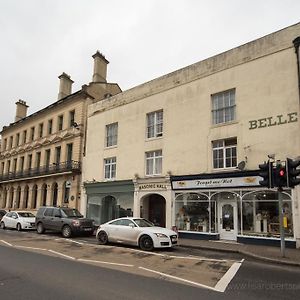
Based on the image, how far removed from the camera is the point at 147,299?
20.1 feet

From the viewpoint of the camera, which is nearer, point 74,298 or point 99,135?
point 74,298

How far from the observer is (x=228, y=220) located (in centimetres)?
1692

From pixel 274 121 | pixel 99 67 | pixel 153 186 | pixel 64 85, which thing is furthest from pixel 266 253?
pixel 64 85

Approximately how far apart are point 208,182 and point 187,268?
8.44 metres

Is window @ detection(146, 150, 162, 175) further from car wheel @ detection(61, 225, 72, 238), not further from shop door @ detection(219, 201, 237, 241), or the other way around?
car wheel @ detection(61, 225, 72, 238)

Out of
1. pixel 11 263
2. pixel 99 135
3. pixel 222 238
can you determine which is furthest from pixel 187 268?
pixel 99 135

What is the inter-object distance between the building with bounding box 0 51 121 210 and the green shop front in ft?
7.66

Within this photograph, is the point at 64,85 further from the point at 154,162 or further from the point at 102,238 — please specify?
the point at 102,238

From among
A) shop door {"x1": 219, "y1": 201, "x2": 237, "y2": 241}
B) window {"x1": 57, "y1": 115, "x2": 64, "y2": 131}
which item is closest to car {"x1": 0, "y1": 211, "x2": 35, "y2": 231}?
window {"x1": 57, "y1": 115, "x2": 64, "y2": 131}

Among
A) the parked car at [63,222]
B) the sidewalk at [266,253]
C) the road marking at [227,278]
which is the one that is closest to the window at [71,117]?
the parked car at [63,222]

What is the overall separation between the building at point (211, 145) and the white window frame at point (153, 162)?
7 centimetres

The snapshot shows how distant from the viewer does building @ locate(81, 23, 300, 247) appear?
51.1 ft

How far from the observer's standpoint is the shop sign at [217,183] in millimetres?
15844

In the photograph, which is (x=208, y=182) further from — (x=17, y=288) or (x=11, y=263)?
(x=17, y=288)
